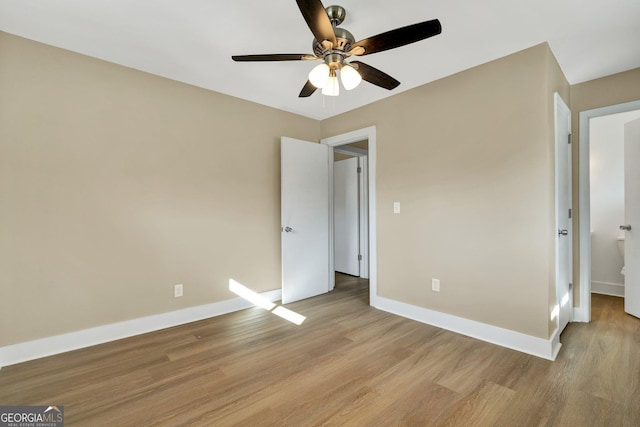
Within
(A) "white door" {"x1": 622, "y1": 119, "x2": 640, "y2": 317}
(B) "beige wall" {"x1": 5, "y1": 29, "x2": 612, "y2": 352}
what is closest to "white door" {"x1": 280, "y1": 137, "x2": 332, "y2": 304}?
(B) "beige wall" {"x1": 5, "y1": 29, "x2": 612, "y2": 352}

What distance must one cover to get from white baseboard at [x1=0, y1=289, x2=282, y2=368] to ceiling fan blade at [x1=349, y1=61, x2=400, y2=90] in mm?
2650

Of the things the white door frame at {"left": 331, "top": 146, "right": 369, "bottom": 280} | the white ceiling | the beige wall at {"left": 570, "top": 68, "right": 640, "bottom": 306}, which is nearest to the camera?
the white ceiling

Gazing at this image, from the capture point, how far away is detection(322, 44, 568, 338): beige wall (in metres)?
2.24

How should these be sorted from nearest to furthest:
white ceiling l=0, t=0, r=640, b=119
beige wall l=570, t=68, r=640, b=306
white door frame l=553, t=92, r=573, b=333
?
white ceiling l=0, t=0, r=640, b=119 < white door frame l=553, t=92, r=573, b=333 < beige wall l=570, t=68, r=640, b=306

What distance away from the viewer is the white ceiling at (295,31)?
1826 millimetres

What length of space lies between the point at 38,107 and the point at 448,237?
3.61m

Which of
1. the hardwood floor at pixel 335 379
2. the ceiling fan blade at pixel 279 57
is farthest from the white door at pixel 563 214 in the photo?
the ceiling fan blade at pixel 279 57

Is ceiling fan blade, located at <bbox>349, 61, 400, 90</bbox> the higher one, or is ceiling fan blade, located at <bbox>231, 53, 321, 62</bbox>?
ceiling fan blade, located at <bbox>231, 53, 321, 62</bbox>

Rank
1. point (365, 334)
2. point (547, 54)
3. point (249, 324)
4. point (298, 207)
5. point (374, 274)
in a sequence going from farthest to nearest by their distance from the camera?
point (298, 207)
point (374, 274)
point (249, 324)
point (365, 334)
point (547, 54)

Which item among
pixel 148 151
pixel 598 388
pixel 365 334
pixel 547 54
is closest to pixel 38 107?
pixel 148 151

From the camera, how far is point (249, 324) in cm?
288

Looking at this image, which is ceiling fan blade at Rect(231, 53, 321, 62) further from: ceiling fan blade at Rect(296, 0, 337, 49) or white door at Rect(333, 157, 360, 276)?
white door at Rect(333, 157, 360, 276)

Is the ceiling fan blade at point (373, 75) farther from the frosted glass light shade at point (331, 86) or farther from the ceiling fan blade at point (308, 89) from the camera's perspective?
the ceiling fan blade at point (308, 89)

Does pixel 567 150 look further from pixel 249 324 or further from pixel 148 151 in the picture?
pixel 148 151
